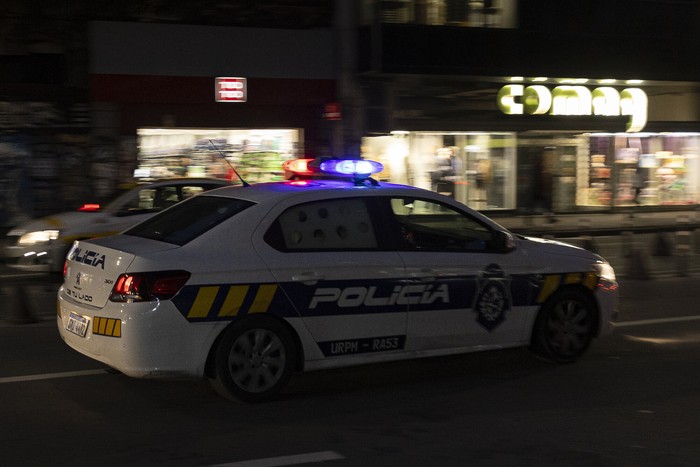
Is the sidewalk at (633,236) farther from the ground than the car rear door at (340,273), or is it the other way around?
the car rear door at (340,273)

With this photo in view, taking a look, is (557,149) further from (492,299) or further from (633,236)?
(492,299)

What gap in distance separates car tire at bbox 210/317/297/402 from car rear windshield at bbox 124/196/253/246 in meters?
0.74

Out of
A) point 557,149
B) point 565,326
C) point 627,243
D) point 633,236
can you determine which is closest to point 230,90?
point 557,149

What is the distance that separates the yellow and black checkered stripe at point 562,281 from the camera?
313 inches

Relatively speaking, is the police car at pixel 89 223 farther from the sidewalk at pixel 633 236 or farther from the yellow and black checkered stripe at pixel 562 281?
the yellow and black checkered stripe at pixel 562 281

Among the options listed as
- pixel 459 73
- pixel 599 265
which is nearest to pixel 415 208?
pixel 599 265

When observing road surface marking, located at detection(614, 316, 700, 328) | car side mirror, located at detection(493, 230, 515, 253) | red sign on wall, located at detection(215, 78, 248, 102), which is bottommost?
road surface marking, located at detection(614, 316, 700, 328)

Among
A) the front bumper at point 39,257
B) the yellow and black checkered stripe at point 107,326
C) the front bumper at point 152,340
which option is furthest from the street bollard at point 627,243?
the yellow and black checkered stripe at point 107,326

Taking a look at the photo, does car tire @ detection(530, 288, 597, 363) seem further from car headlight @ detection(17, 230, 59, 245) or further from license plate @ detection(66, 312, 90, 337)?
car headlight @ detection(17, 230, 59, 245)

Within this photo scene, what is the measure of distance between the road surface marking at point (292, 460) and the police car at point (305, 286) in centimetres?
118

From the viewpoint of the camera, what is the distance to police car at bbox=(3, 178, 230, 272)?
13.5m

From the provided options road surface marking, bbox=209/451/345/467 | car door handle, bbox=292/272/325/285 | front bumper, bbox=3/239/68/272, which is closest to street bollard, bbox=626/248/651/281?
front bumper, bbox=3/239/68/272

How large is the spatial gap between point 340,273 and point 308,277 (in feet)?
0.81

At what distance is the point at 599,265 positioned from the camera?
836 cm
